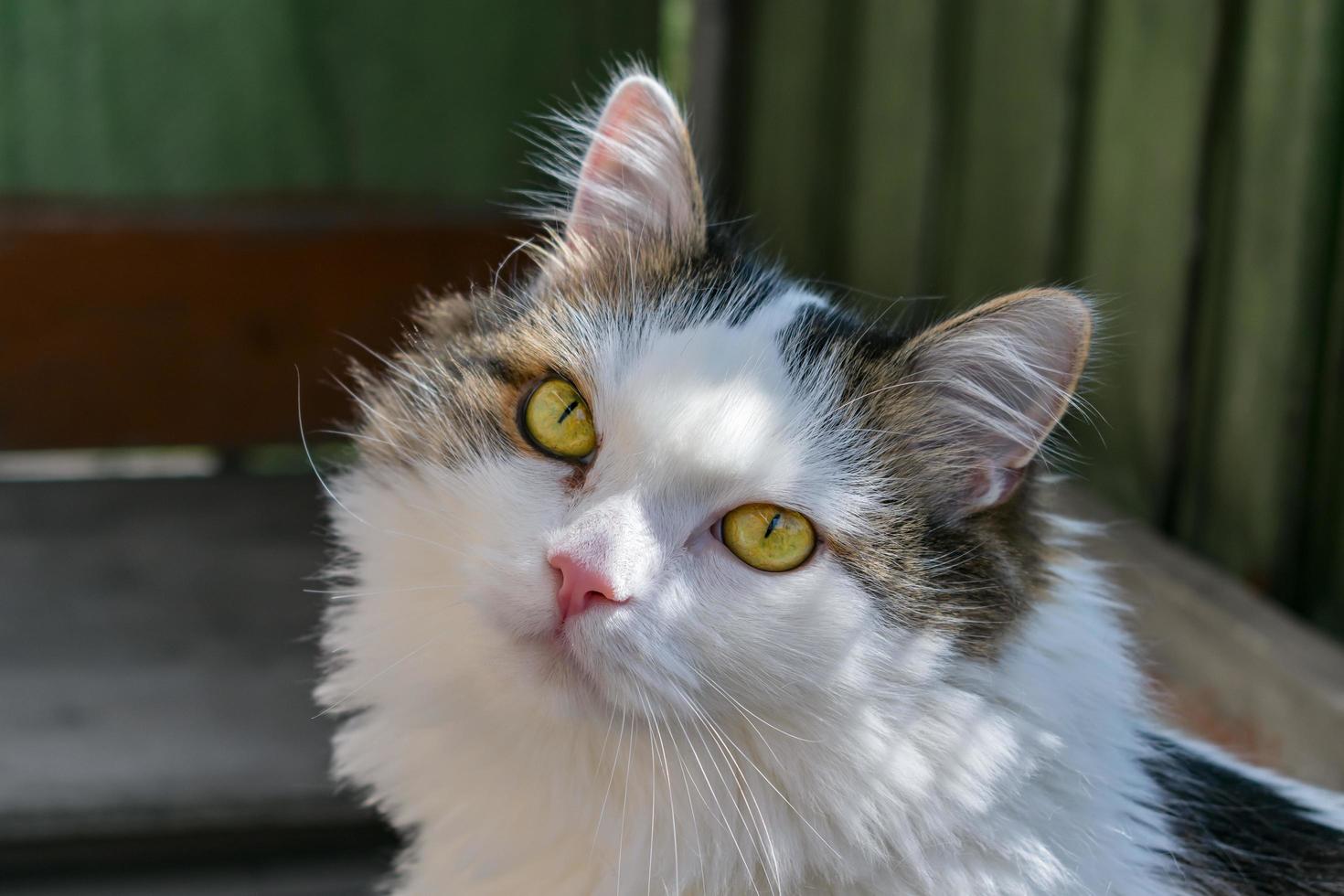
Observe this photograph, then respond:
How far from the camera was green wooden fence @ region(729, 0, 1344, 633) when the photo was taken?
2.01m

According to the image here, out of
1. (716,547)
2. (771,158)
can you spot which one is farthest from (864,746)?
(771,158)

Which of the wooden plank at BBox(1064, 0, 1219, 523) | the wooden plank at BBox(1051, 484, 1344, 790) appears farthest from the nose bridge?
the wooden plank at BBox(1064, 0, 1219, 523)

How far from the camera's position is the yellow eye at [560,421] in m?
1.25

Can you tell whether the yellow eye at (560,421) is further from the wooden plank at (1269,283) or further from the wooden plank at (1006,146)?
the wooden plank at (1006,146)

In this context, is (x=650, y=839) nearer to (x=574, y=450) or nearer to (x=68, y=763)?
(x=574, y=450)

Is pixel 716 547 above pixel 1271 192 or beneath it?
beneath

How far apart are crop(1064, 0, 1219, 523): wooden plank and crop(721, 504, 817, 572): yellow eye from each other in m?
1.16

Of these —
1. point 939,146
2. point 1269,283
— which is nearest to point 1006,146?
point 939,146

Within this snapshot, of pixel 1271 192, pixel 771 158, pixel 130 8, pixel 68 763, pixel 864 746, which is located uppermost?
pixel 130 8

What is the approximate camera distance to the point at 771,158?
4.00 metres

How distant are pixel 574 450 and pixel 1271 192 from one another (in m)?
1.38

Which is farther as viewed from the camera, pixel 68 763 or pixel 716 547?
pixel 68 763

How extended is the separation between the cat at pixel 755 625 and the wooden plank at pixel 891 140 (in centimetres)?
185

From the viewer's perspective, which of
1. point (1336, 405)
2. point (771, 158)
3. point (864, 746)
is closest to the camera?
point (864, 746)
